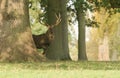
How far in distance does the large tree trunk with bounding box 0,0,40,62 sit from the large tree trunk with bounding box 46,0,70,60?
498cm

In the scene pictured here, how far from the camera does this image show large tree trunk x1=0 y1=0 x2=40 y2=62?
17.1 meters

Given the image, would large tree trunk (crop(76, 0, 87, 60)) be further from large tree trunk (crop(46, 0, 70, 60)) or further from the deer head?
the deer head

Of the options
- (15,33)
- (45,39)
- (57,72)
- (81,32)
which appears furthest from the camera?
(81,32)

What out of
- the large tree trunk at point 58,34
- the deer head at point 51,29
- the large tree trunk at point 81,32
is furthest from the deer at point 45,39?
the large tree trunk at point 81,32

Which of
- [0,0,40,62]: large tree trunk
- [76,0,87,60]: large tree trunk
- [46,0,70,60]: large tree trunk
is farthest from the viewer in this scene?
[76,0,87,60]: large tree trunk

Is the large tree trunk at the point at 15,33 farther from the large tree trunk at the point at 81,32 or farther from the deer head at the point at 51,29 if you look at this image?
the large tree trunk at the point at 81,32

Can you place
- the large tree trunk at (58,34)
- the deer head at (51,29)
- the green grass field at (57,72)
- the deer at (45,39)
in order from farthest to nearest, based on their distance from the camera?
the deer at (45,39)
the large tree trunk at (58,34)
the deer head at (51,29)
the green grass field at (57,72)

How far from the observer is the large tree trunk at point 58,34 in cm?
2277

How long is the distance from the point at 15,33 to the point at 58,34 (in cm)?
592

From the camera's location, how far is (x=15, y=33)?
689 inches

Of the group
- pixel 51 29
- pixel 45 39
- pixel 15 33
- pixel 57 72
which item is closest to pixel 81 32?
pixel 45 39

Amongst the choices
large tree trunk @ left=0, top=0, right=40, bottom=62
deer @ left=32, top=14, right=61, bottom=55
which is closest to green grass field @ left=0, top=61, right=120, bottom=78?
large tree trunk @ left=0, top=0, right=40, bottom=62

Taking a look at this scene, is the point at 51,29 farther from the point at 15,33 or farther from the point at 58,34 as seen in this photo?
the point at 15,33

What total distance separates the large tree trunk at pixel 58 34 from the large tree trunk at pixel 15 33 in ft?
16.3
